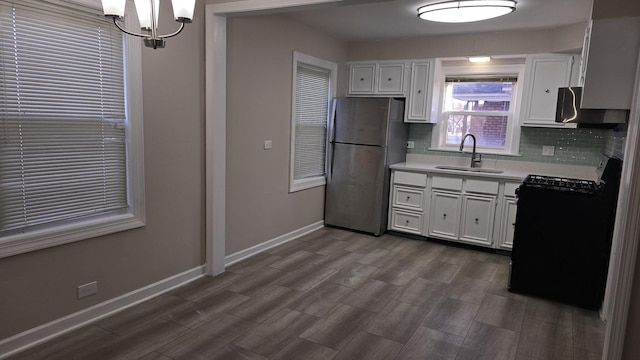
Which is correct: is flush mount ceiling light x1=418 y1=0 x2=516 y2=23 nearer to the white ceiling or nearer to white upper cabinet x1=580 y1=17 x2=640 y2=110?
the white ceiling

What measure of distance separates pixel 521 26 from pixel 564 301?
280 cm

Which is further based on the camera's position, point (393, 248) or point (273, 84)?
point (393, 248)

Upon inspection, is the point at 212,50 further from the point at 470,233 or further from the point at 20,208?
the point at 470,233

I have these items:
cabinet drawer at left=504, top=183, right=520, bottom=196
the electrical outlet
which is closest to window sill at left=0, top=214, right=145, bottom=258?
the electrical outlet

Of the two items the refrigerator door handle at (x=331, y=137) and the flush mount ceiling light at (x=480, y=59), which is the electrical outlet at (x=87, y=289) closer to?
the refrigerator door handle at (x=331, y=137)

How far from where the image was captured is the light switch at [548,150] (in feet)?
15.1

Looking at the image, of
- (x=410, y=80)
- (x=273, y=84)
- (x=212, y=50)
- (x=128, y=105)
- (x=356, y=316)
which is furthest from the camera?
(x=410, y=80)

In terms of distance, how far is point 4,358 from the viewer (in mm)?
2273

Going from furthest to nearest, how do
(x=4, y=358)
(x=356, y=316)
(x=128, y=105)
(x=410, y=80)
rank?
(x=410, y=80), (x=356, y=316), (x=128, y=105), (x=4, y=358)

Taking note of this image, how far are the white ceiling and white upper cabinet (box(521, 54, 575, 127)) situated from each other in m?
0.37

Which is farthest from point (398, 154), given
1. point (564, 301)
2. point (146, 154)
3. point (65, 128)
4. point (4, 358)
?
point (4, 358)

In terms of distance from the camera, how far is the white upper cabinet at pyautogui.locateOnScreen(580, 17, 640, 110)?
2.66 m

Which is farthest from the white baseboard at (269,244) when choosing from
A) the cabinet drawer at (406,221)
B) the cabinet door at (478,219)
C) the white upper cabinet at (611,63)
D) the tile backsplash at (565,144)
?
the white upper cabinet at (611,63)

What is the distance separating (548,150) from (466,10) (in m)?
2.19
